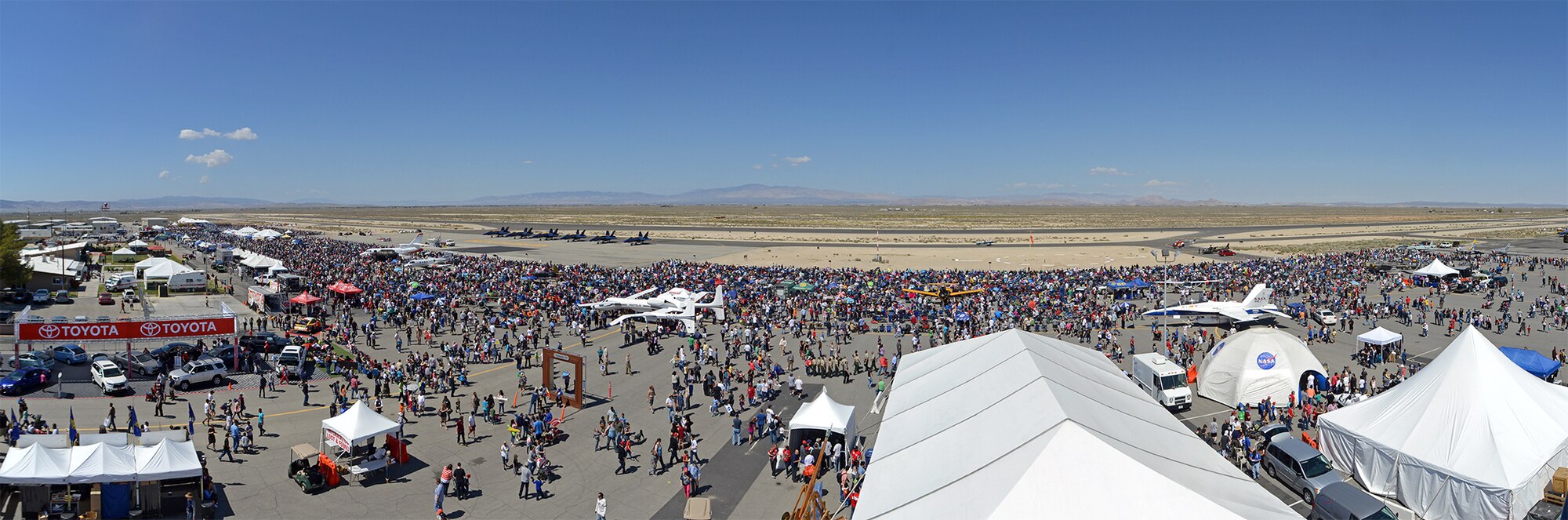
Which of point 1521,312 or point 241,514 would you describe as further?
point 1521,312

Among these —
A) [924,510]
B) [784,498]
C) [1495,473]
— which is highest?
[924,510]

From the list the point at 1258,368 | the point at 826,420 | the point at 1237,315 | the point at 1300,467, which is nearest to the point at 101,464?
the point at 826,420

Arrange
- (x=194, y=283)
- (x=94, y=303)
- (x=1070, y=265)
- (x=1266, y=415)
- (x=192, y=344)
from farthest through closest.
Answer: (x=1070, y=265) < (x=194, y=283) < (x=94, y=303) < (x=192, y=344) < (x=1266, y=415)

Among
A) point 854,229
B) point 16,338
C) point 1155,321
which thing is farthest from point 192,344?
point 854,229

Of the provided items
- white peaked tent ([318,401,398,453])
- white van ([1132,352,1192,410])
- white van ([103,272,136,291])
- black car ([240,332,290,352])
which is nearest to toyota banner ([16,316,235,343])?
black car ([240,332,290,352])

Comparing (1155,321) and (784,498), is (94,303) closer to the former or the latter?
(784,498)

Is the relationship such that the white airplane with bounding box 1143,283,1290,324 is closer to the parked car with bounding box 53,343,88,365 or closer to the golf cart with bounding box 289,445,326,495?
the golf cart with bounding box 289,445,326,495

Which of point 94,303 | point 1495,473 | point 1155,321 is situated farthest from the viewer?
point 94,303
